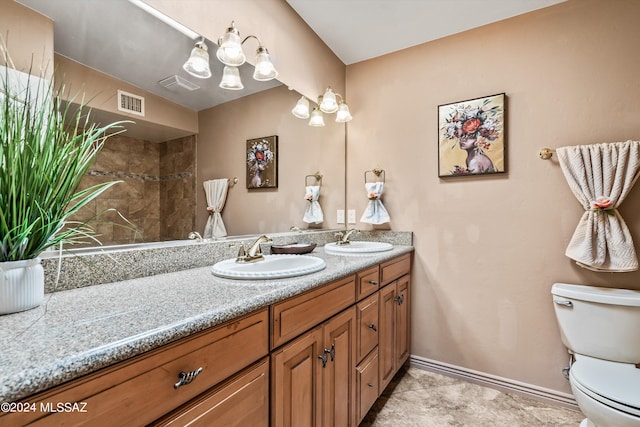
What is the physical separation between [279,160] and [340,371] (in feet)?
4.02

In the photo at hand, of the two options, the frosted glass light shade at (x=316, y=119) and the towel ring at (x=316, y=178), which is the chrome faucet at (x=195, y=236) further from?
the frosted glass light shade at (x=316, y=119)

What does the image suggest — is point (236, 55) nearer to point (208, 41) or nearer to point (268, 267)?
point (208, 41)

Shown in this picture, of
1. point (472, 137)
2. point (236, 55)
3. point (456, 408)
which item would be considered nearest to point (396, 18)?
point (472, 137)

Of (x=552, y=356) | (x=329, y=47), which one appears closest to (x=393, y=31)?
(x=329, y=47)

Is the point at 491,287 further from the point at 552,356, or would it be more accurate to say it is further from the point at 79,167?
the point at 79,167

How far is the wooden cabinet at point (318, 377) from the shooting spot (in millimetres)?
923

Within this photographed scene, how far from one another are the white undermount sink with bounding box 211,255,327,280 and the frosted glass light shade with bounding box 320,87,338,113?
1.17m

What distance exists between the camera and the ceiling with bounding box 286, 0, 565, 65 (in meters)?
1.71

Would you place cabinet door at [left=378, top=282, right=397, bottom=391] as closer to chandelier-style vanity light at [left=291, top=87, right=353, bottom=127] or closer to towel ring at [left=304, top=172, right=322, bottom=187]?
towel ring at [left=304, top=172, right=322, bottom=187]

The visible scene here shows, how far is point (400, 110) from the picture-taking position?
84.1 inches

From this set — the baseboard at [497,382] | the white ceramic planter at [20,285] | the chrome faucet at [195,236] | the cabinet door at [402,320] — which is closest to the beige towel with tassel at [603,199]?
the baseboard at [497,382]

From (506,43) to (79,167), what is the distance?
2276 mm

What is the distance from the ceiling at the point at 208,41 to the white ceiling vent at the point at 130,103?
0.19 ft

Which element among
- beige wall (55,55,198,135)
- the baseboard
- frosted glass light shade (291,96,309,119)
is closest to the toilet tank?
the baseboard
